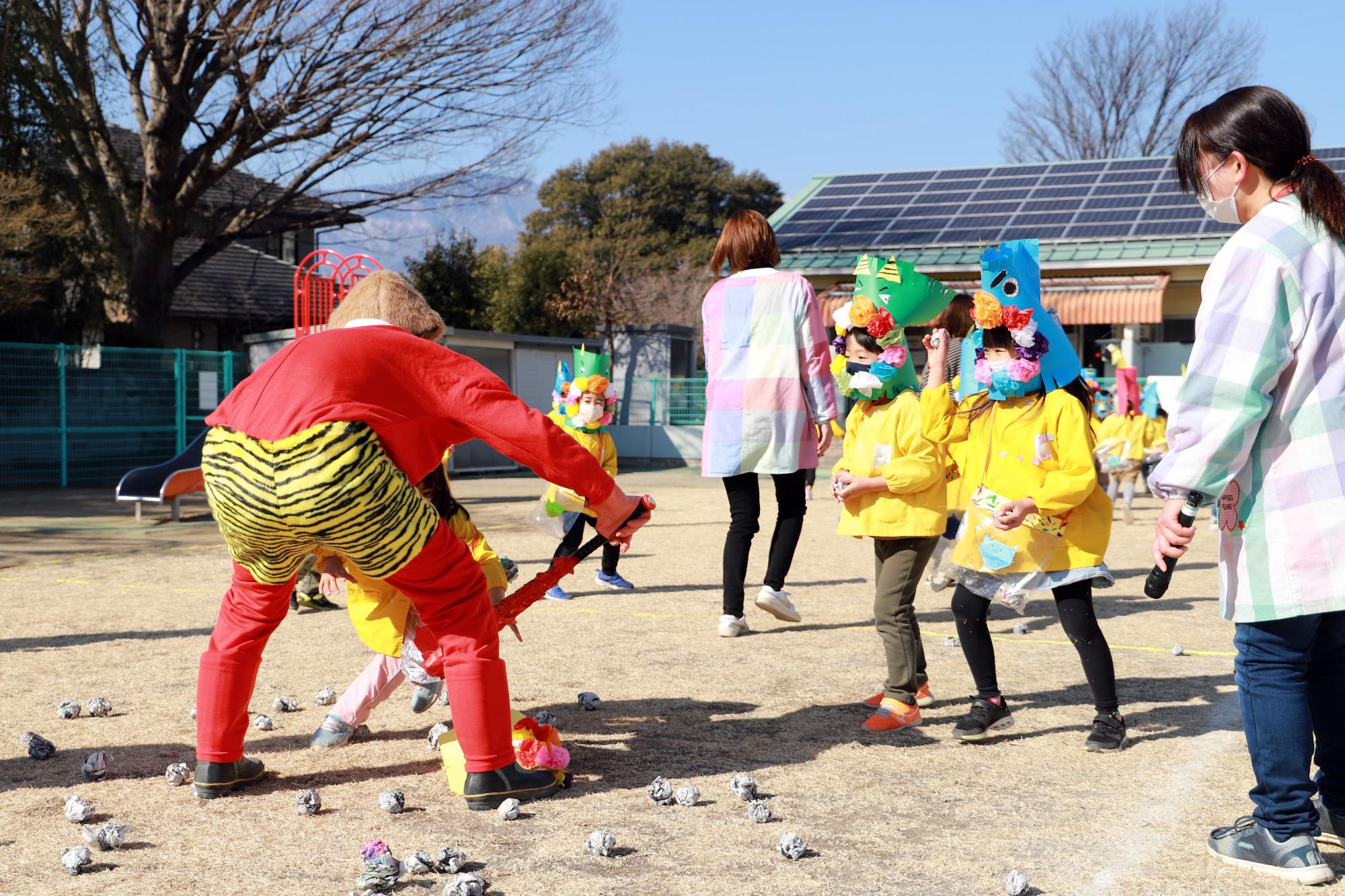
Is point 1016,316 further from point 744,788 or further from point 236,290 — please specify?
point 236,290

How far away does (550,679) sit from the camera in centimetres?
502

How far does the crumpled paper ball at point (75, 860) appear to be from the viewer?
9.45 feet

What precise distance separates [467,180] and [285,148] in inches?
115

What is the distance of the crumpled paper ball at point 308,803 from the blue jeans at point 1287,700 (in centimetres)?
252

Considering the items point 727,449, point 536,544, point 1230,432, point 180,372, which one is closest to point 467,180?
point 180,372

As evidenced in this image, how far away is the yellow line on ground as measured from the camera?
5.76 m

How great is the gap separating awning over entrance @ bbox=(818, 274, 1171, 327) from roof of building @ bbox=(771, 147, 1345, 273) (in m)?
0.38

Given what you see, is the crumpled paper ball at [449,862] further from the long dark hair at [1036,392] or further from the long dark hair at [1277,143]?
the long dark hair at [1277,143]

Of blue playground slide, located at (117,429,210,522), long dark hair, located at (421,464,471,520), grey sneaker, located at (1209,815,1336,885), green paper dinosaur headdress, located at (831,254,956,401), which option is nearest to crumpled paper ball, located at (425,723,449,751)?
long dark hair, located at (421,464,471,520)

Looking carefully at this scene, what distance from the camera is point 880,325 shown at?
4547 millimetres

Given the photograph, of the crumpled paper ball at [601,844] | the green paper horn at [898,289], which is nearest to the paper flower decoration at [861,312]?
the green paper horn at [898,289]

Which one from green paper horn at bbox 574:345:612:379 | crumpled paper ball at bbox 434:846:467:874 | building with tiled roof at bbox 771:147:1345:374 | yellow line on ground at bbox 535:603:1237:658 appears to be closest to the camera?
crumpled paper ball at bbox 434:846:467:874

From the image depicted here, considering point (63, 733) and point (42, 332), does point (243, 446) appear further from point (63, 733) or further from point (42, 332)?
point (42, 332)

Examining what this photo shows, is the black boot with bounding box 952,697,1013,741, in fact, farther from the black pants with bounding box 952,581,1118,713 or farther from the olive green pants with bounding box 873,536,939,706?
the olive green pants with bounding box 873,536,939,706
